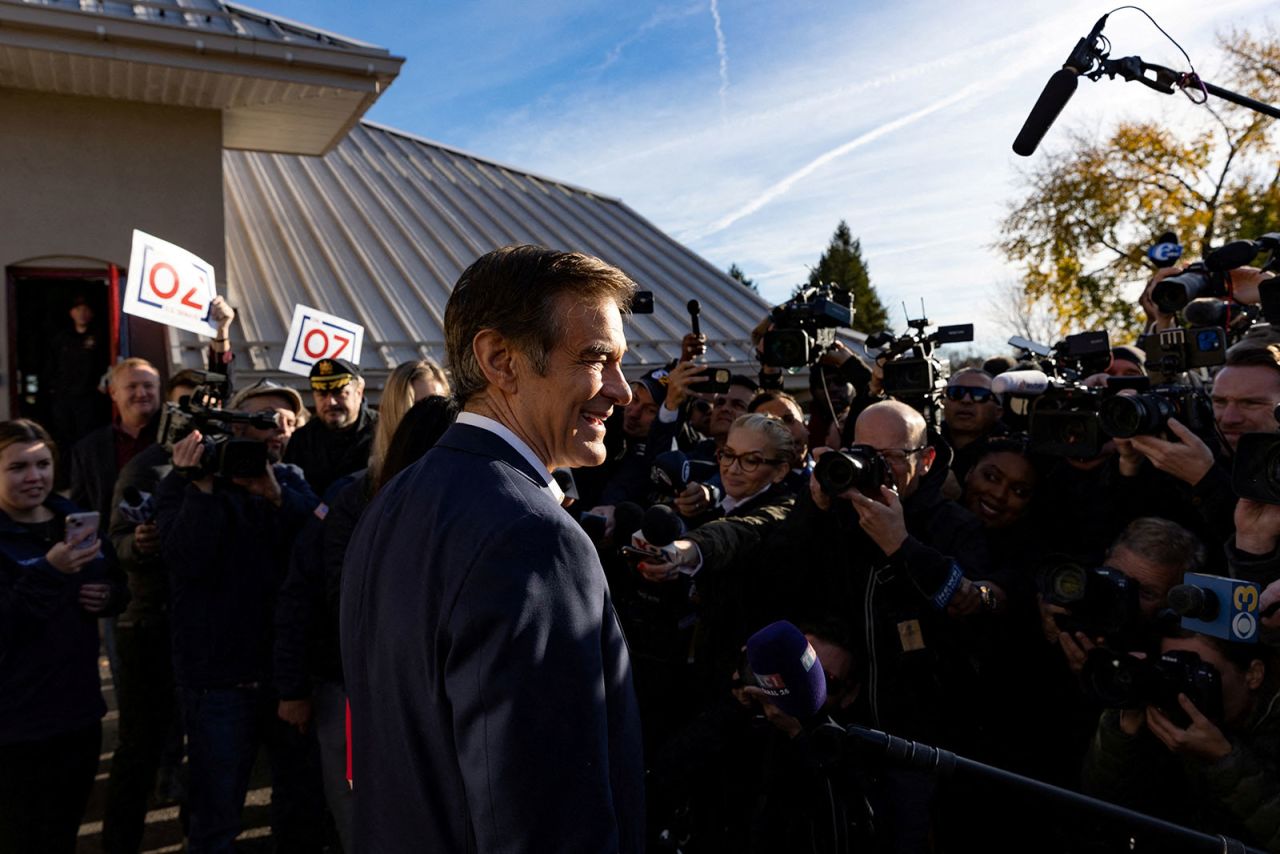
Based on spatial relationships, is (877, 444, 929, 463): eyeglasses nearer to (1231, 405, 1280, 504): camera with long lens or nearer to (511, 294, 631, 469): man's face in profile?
(1231, 405, 1280, 504): camera with long lens

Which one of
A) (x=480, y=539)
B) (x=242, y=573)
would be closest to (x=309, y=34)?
(x=242, y=573)

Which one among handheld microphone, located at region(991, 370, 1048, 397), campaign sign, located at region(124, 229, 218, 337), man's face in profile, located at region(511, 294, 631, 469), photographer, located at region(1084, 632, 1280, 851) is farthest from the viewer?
campaign sign, located at region(124, 229, 218, 337)

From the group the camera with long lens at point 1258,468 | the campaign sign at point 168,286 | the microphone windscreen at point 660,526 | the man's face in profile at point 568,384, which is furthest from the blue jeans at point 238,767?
the camera with long lens at point 1258,468

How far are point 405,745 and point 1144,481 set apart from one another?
306cm

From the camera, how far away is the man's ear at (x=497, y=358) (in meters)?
1.57

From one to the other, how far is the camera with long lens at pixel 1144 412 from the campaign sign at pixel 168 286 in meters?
4.54

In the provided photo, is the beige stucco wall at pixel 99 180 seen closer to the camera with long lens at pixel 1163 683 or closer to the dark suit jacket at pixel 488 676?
the dark suit jacket at pixel 488 676

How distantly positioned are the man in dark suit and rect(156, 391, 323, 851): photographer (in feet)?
8.50

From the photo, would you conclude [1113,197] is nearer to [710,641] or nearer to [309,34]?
[309,34]

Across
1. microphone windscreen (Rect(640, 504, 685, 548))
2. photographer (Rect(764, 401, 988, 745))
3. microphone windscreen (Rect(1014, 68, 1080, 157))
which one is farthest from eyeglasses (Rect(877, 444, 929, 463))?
microphone windscreen (Rect(1014, 68, 1080, 157))

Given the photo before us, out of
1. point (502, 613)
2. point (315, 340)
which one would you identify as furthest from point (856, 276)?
point (502, 613)

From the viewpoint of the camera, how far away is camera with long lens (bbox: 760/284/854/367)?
14.8 feet

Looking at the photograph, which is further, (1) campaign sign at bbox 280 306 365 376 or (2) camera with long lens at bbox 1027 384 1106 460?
(1) campaign sign at bbox 280 306 365 376

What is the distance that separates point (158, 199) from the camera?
31.0ft
